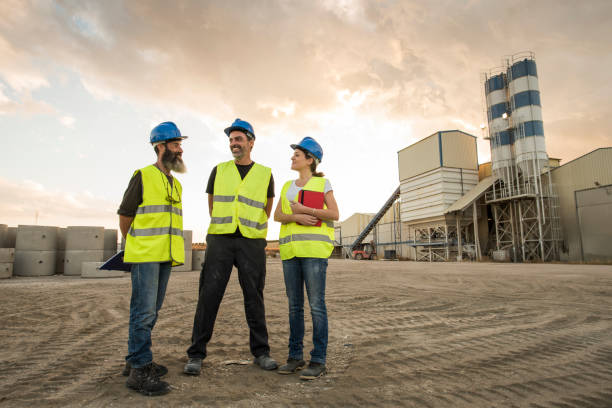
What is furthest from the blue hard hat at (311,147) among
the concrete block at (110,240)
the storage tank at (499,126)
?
the storage tank at (499,126)

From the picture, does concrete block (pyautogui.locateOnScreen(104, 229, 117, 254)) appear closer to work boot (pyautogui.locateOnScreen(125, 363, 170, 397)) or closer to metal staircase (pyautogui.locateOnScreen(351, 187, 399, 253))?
work boot (pyautogui.locateOnScreen(125, 363, 170, 397))

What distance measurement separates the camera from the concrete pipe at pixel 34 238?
45.6 feet

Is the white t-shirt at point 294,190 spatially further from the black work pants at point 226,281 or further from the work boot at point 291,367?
the work boot at point 291,367

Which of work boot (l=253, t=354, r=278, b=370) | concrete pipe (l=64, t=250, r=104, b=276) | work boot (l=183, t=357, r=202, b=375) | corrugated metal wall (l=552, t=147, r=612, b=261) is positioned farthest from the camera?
corrugated metal wall (l=552, t=147, r=612, b=261)

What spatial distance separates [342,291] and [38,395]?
273 inches

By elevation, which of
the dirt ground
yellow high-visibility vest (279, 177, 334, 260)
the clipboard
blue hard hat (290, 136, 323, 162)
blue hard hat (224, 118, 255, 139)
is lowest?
the dirt ground

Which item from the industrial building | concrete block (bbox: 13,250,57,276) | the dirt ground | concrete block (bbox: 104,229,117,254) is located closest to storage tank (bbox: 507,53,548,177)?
the industrial building

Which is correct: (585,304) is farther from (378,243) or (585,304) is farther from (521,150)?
(378,243)

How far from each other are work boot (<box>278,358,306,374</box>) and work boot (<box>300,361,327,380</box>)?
16 centimetres

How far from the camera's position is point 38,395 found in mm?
2545

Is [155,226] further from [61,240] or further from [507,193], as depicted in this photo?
[507,193]

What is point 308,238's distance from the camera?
310cm

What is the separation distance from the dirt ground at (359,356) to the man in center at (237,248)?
0.29 m

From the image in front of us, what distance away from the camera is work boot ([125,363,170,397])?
256 cm
